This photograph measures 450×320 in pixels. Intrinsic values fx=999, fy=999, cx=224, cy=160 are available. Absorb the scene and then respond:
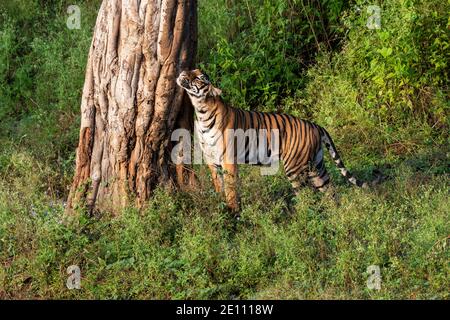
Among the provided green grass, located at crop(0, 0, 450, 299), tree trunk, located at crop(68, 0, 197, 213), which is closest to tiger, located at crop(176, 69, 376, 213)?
green grass, located at crop(0, 0, 450, 299)

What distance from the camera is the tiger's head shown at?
7613mm

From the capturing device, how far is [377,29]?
9609 mm

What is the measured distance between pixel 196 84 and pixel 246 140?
33.9 inches

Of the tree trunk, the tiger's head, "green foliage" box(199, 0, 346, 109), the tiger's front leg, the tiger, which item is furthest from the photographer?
"green foliage" box(199, 0, 346, 109)

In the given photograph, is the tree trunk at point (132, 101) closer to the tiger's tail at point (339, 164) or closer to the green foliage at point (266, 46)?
the tiger's tail at point (339, 164)

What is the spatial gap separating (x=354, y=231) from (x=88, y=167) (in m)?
2.19

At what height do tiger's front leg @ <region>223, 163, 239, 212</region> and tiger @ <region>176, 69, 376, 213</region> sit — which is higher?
tiger @ <region>176, 69, 376, 213</region>

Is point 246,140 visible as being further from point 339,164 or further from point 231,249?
point 231,249

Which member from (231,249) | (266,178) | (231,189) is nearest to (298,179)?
(266,178)

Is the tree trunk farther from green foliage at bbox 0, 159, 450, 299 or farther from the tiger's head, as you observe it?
green foliage at bbox 0, 159, 450, 299

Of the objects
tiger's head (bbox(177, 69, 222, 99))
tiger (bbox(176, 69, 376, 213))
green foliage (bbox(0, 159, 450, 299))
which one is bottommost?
green foliage (bbox(0, 159, 450, 299))

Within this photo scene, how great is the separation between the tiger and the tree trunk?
0.27 metres

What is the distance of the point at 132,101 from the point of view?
7.60 metres
